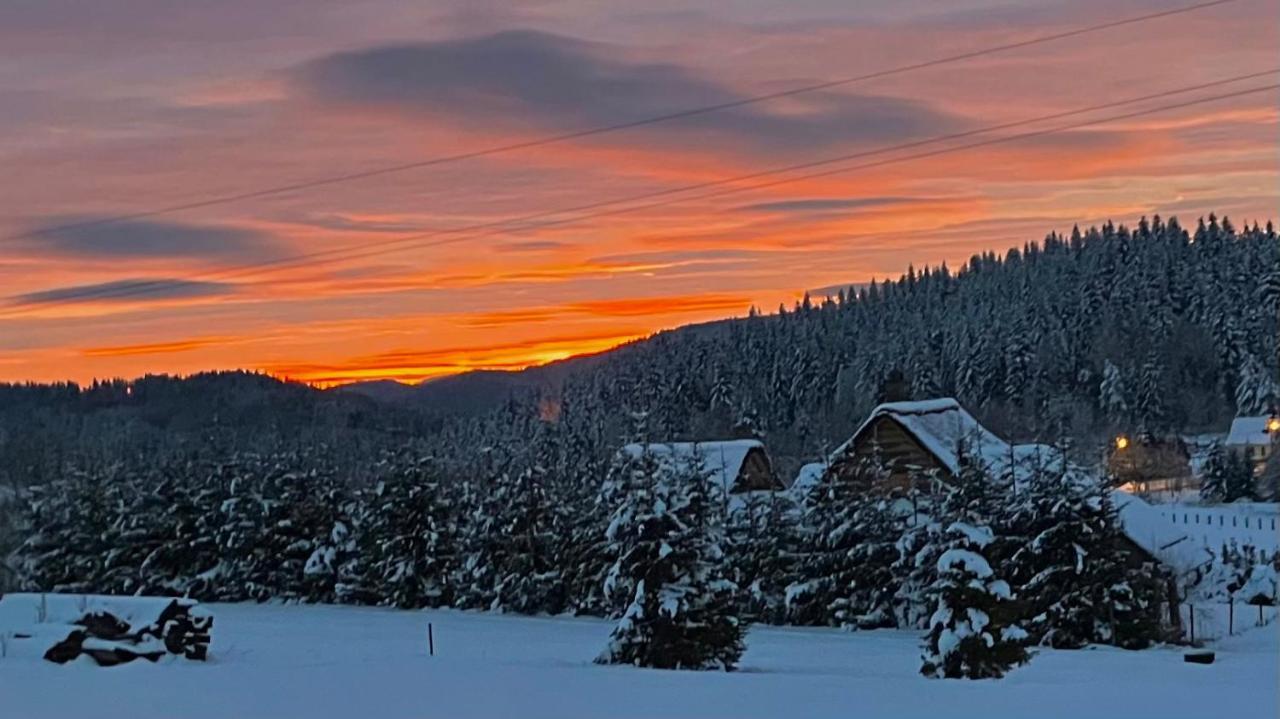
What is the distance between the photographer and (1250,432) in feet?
307

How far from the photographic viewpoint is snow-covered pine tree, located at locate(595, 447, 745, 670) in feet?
71.4

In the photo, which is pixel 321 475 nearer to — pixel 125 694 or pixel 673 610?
pixel 673 610

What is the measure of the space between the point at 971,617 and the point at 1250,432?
274 ft

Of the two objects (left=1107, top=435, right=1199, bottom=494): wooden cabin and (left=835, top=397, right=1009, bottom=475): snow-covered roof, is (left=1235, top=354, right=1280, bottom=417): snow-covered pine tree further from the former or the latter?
(left=835, top=397, right=1009, bottom=475): snow-covered roof

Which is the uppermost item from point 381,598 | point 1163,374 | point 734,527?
point 1163,374

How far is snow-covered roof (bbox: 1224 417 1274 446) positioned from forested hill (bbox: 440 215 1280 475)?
5661mm

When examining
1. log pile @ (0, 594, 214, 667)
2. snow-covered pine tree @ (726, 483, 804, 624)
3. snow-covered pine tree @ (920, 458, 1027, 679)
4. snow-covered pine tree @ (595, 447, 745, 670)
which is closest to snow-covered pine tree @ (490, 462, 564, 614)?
snow-covered pine tree @ (726, 483, 804, 624)

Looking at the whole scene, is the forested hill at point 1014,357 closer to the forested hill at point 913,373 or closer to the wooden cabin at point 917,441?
the forested hill at point 913,373

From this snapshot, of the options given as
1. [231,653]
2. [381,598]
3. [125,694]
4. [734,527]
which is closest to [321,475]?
[381,598]

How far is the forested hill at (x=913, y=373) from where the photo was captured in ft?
349

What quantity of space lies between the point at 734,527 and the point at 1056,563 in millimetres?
8745

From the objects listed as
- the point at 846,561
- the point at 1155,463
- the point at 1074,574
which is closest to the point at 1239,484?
the point at 1155,463

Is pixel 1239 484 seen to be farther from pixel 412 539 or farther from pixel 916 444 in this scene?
pixel 412 539

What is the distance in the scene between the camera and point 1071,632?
2917cm
